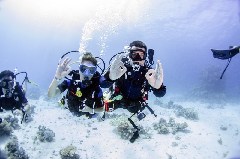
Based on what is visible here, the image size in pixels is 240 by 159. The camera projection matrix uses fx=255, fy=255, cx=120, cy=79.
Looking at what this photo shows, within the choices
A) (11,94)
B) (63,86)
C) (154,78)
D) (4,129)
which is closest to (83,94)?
(63,86)

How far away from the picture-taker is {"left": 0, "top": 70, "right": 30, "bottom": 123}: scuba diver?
802cm

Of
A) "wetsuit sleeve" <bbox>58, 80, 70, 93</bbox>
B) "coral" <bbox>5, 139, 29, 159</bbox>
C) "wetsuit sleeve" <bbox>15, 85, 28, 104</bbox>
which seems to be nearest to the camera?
"wetsuit sleeve" <bbox>58, 80, 70, 93</bbox>

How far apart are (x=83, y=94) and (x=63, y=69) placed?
763 millimetres

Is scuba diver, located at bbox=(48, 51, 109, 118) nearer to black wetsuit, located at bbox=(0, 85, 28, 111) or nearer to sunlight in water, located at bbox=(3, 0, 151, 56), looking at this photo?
black wetsuit, located at bbox=(0, 85, 28, 111)

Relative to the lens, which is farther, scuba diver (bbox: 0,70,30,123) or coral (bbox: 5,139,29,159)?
coral (bbox: 5,139,29,159)

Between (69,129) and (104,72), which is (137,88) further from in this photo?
(69,129)

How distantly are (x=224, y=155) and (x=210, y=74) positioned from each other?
75.4 feet

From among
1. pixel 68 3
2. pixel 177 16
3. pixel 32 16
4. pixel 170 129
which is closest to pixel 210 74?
pixel 177 16

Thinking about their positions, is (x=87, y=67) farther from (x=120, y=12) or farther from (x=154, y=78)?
(x=120, y=12)

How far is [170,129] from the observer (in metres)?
16.1

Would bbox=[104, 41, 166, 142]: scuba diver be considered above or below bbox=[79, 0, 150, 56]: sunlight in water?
below

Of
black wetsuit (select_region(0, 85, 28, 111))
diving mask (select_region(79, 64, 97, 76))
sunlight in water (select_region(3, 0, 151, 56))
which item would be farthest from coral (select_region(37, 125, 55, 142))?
sunlight in water (select_region(3, 0, 151, 56))

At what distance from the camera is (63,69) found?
5.67 metres

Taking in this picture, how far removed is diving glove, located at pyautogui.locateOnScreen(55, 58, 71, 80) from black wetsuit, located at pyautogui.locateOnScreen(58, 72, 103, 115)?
0.45m
